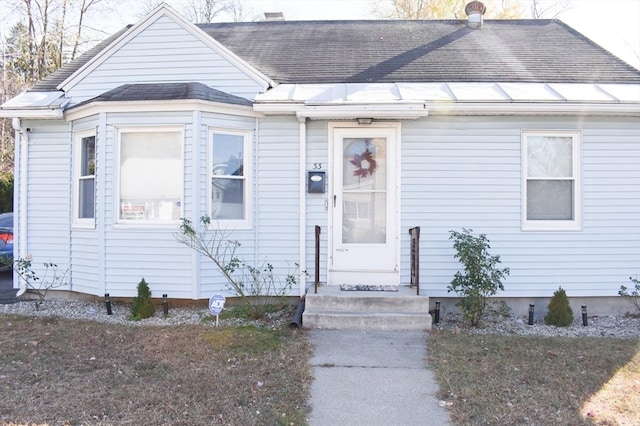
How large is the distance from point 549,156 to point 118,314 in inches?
259

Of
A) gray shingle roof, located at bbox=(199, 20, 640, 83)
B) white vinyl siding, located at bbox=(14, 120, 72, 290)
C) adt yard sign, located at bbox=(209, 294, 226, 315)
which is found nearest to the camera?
adt yard sign, located at bbox=(209, 294, 226, 315)

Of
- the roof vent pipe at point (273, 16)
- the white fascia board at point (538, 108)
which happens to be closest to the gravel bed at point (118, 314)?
the white fascia board at point (538, 108)

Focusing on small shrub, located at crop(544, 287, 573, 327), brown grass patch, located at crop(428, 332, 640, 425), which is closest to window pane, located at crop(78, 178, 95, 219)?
brown grass patch, located at crop(428, 332, 640, 425)

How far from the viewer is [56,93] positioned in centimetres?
695

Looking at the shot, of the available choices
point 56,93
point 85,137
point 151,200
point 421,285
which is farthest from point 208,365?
point 56,93

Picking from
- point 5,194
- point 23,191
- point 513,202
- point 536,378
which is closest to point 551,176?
point 513,202

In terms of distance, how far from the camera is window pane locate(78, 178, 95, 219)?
6.62m

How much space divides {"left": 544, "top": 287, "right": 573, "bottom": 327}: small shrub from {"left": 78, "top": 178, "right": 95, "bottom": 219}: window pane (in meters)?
6.62

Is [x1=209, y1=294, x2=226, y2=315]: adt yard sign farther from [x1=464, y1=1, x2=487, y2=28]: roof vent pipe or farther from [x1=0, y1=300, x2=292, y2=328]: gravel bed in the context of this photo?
[x1=464, y1=1, x2=487, y2=28]: roof vent pipe

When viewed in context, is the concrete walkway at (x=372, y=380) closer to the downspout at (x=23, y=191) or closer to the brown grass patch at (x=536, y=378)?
the brown grass patch at (x=536, y=378)

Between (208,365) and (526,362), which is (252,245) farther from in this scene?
(526,362)

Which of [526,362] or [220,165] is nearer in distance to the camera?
[526,362]

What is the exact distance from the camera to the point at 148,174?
20.6ft

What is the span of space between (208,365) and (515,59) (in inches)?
271
